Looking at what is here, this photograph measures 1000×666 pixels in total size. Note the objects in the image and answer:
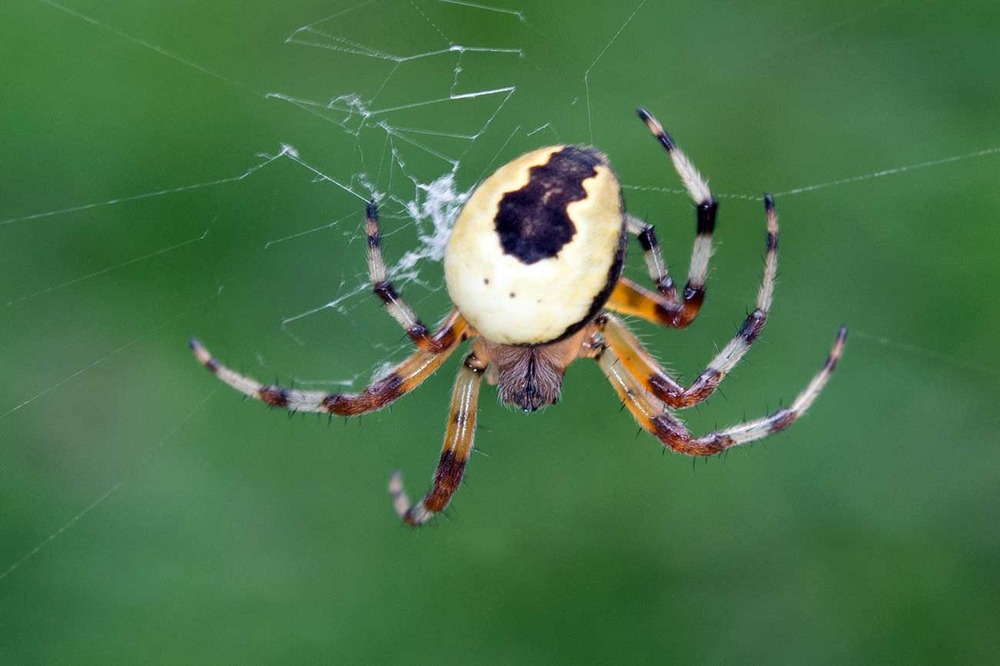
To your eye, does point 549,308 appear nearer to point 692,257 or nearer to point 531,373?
point 692,257

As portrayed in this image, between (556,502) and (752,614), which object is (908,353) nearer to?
(752,614)

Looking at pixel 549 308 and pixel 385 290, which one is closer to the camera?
pixel 549 308

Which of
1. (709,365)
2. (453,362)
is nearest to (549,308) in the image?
(709,365)

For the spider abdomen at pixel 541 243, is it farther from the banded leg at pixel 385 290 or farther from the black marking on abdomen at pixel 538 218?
the banded leg at pixel 385 290

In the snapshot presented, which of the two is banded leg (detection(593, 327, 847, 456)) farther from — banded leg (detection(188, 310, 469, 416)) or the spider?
banded leg (detection(188, 310, 469, 416))

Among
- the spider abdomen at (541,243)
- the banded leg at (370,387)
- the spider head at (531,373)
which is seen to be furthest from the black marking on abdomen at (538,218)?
the spider head at (531,373)

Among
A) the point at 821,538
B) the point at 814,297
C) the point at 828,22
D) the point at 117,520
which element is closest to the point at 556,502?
the point at 821,538

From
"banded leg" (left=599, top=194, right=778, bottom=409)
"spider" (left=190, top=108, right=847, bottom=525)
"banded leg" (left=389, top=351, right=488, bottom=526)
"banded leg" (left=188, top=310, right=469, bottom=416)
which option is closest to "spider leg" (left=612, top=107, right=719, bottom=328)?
"spider" (left=190, top=108, right=847, bottom=525)
